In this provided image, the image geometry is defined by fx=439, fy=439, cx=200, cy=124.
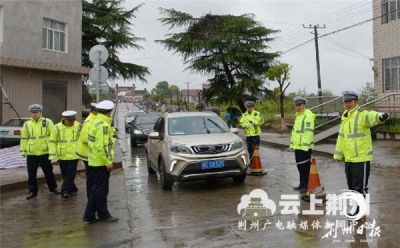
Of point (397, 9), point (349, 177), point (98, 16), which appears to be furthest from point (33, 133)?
point (98, 16)

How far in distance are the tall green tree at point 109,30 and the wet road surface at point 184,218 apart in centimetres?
1940

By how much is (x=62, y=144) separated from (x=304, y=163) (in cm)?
440

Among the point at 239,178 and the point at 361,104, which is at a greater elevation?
the point at 361,104

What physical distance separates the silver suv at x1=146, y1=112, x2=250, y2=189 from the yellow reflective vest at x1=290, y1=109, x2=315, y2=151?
1160 millimetres

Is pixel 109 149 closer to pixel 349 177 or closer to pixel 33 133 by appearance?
pixel 33 133

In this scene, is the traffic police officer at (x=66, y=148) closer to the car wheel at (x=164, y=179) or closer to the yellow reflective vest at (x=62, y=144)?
the yellow reflective vest at (x=62, y=144)

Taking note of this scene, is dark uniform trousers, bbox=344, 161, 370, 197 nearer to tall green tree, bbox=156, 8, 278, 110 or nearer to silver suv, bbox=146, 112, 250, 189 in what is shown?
silver suv, bbox=146, 112, 250, 189

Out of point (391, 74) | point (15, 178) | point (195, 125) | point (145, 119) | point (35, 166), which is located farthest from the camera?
point (391, 74)

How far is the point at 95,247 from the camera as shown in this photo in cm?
515

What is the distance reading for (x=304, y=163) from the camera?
25.5 ft

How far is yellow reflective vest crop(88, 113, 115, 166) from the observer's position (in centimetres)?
612

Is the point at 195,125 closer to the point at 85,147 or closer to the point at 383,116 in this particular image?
the point at 85,147

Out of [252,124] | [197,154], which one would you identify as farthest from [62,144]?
[252,124]

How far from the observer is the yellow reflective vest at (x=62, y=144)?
8039mm
